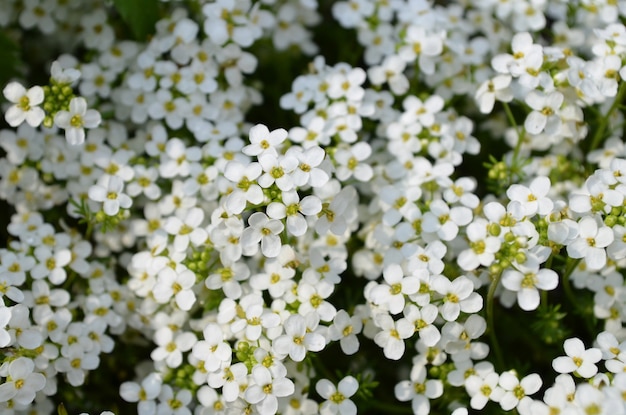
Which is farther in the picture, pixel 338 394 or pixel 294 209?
pixel 338 394

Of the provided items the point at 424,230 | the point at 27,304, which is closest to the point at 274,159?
the point at 424,230

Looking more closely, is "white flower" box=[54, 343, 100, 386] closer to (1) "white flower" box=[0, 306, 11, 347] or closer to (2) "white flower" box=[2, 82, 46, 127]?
(1) "white flower" box=[0, 306, 11, 347]

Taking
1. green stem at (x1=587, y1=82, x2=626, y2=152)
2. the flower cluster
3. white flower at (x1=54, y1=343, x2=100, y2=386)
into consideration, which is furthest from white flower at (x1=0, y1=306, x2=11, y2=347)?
green stem at (x1=587, y1=82, x2=626, y2=152)

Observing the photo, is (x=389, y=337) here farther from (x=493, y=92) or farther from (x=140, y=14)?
(x=140, y=14)

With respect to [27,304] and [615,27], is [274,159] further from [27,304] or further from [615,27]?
[615,27]

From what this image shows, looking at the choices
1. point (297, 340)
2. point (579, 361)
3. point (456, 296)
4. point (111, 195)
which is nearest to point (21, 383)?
point (111, 195)

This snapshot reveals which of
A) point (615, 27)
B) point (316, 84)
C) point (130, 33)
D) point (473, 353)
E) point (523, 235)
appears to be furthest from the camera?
point (130, 33)

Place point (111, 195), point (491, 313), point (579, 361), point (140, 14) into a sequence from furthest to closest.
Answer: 1. point (140, 14)
2. point (111, 195)
3. point (491, 313)
4. point (579, 361)
